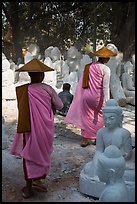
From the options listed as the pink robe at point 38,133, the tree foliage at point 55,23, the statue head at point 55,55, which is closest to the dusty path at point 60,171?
the pink robe at point 38,133

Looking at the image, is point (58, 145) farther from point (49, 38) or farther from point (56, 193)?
point (49, 38)

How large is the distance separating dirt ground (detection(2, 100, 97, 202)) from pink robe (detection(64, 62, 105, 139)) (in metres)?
0.28

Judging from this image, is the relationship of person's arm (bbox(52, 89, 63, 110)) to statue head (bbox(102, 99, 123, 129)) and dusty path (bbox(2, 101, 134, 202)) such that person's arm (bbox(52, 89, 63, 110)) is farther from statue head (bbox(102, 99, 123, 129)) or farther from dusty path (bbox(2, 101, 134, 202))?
dusty path (bbox(2, 101, 134, 202))

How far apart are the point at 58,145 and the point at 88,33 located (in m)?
10.7

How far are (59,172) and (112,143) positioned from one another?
99cm

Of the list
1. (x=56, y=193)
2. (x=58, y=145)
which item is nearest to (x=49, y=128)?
(x=56, y=193)

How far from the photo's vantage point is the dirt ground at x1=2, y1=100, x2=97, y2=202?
348 centimetres

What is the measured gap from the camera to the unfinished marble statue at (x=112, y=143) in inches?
133

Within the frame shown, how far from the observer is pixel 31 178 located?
11.2ft

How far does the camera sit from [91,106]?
5.10m

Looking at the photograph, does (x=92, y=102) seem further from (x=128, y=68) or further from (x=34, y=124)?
(x=128, y=68)

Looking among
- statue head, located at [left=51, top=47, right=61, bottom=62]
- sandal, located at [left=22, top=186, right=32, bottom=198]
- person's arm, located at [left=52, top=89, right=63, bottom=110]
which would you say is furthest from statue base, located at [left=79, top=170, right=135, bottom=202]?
statue head, located at [left=51, top=47, right=61, bottom=62]

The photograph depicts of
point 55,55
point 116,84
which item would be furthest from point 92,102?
point 55,55

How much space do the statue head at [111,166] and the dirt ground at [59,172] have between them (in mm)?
946
